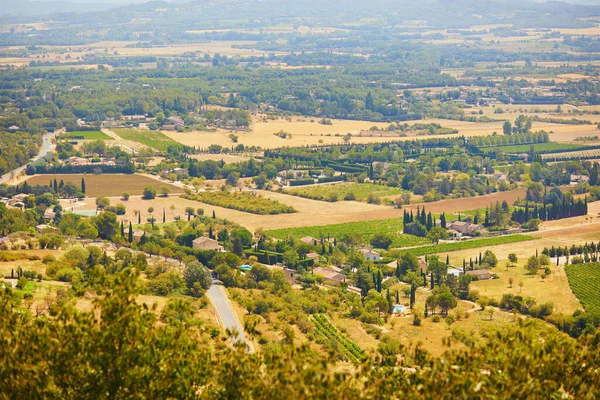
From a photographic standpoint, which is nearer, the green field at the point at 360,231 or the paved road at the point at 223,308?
the paved road at the point at 223,308

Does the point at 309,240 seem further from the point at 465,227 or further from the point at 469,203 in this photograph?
the point at 469,203

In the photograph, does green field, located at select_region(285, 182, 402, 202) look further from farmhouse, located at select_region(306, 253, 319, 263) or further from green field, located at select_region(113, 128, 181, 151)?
green field, located at select_region(113, 128, 181, 151)

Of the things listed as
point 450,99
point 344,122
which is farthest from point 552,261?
point 450,99

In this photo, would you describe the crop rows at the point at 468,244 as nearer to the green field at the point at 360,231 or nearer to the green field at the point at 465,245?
the green field at the point at 465,245

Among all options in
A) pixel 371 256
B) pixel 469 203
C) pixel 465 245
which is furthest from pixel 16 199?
pixel 469 203

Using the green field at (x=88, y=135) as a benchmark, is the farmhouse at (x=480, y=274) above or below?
above

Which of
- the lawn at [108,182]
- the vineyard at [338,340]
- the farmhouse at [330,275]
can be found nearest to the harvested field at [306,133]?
the lawn at [108,182]

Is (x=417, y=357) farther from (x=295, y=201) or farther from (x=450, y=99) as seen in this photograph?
(x=450, y=99)
